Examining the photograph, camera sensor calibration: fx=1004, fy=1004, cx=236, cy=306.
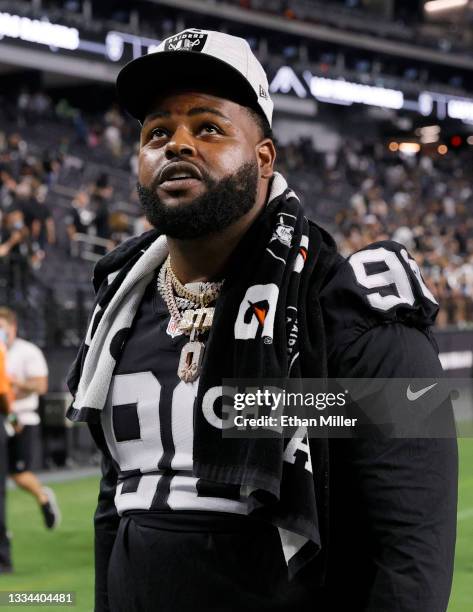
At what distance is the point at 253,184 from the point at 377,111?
37612 millimetres

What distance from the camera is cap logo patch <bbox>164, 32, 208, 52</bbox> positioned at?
1.70m

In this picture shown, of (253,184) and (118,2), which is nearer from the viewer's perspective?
(253,184)

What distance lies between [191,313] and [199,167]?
278 mm

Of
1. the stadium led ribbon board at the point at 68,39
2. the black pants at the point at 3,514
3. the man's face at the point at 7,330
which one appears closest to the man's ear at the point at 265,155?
the black pants at the point at 3,514

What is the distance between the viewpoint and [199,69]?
1693mm

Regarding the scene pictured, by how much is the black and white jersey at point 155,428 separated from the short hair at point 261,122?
372 mm

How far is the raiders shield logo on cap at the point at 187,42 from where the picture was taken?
1.70m

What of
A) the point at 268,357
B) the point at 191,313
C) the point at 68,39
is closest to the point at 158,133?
the point at 191,313

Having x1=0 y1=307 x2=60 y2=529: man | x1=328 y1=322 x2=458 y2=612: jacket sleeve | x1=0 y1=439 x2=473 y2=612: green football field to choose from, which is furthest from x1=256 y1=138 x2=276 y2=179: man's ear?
x1=0 y1=307 x2=60 y2=529: man

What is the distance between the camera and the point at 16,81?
27.0 meters

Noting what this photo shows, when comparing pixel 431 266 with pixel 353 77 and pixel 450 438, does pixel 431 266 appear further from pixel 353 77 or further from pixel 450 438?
pixel 450 438

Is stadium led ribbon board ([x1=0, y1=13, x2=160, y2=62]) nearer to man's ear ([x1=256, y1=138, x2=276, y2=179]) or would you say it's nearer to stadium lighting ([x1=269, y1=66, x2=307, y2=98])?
stadium lighting ([x1=269, y1=66, x2=307, y2=98])

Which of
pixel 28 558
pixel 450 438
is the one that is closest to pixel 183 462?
pixel 450 438

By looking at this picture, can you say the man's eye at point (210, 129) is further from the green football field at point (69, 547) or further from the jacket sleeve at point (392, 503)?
the green football field at point (69, 547)
